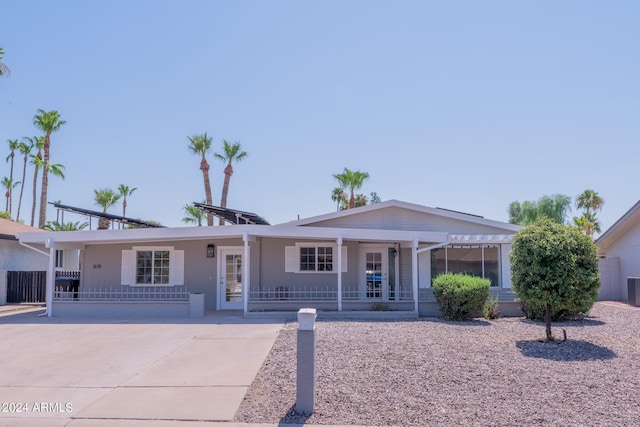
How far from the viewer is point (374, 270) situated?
17.3 metres

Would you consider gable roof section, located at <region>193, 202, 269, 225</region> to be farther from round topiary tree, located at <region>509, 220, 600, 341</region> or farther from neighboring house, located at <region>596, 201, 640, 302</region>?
neighboring house, located at <region>596, 201, 640, 302</region>

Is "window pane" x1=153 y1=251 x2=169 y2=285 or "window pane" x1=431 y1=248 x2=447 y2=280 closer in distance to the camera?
"window pane" x1=153 y1=251 x2=169 y2=285

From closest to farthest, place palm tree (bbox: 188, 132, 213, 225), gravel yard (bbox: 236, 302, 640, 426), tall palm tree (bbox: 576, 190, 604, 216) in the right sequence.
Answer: gravel yard (bbox: 236, 302, 640, 426) → palm tree (bbox: 188, 132, 213, 225) → tall palm tree (bbox: 576, 190, 604, 216)

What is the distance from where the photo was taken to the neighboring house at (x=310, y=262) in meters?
16.7

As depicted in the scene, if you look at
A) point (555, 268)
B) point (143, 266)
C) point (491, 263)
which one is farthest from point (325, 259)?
point (555, 268)

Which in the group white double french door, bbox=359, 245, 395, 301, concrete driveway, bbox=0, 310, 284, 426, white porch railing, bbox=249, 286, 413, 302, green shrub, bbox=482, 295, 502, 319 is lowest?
concrete driveway, bbox=0, 310, 284, 426

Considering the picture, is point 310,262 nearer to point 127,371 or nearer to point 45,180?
point 127,371

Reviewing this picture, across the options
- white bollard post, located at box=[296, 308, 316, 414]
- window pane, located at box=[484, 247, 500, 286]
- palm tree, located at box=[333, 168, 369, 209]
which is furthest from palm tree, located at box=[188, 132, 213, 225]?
white bollard post, located at box=[296, 308, 316, 414]

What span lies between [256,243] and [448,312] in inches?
258

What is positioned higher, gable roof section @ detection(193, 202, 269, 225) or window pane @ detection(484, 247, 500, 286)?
gable roof section @ detection(193, 202, 269, 225)

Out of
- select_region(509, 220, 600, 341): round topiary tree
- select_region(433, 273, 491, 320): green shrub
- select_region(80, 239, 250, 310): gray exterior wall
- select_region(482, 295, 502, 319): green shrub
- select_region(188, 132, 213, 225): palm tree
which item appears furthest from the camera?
select_region(188, 132, 213, 225): palm tree

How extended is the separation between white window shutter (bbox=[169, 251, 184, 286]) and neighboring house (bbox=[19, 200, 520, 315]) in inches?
1.3

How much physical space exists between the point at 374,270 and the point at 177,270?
660 centimetres

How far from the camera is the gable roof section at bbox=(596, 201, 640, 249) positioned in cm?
1927
